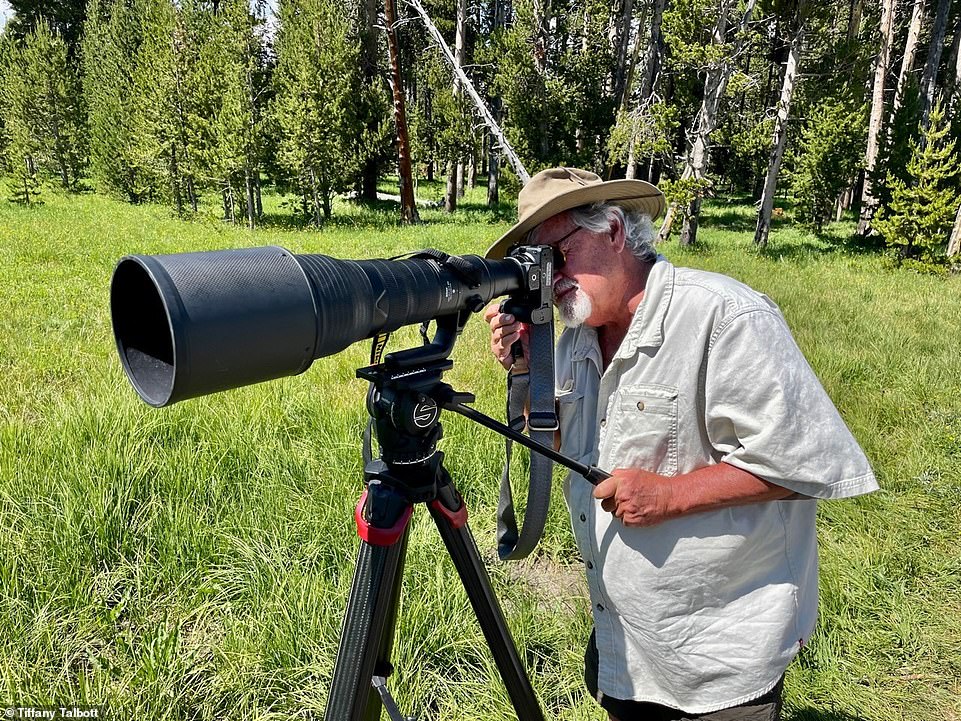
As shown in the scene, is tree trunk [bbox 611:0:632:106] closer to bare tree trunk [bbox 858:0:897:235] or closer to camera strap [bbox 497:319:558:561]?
bare tree trunk [bbox 858:0:897:235]

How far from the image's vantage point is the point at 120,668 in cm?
228

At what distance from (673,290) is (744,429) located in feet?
1.22

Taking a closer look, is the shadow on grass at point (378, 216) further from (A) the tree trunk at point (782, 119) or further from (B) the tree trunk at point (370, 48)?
(A) the tree trunk at point (782, 119)

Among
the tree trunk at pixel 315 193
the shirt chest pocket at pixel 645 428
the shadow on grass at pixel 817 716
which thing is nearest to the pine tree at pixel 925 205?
the shadow on grass at pixel 817 716

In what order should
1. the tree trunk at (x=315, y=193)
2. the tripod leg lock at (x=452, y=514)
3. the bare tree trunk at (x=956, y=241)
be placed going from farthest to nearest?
the tree trunk at (x=315, y=193), the bare tree trunk at (x=956, y=241), the tripod leg lock at (x=452, y=514)

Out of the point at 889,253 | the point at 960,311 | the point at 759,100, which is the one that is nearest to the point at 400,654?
the point at 960,311

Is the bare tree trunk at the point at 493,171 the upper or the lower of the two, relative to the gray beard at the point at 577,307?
upper

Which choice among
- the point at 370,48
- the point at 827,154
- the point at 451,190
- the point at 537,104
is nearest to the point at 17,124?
the point at 370,48

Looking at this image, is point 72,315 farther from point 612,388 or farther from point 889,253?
point 889,253

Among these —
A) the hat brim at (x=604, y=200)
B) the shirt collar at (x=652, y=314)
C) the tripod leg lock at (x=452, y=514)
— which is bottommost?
the tripod leg lock at (x=452, y=514)

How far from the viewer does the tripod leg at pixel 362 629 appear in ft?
4.05

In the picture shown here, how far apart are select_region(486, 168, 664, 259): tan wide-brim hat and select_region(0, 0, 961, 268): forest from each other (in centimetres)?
1167

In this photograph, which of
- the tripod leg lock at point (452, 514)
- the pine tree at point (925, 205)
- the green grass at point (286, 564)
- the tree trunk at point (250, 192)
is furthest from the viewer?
the tree trunk at point (250, 192)

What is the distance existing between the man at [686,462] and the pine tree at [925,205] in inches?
586
